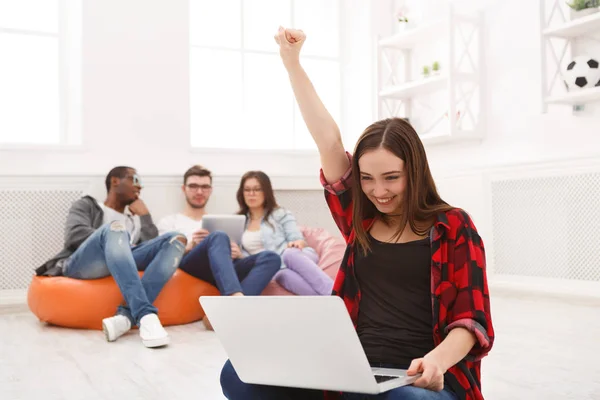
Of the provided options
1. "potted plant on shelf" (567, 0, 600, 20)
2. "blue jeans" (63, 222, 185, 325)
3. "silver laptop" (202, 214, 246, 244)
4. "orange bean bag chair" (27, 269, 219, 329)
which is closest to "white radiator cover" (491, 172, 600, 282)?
"potted plant on shelf" (567, 0, 600, 20)

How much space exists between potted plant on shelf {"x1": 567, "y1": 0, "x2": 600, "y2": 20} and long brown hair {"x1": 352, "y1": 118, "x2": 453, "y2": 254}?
2.72 meters

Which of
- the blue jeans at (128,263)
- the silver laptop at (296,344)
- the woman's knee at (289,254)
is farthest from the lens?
the woman's knee at (289,254)

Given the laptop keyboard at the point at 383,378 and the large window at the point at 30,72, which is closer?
the laptop keyboard at the point at 383,378

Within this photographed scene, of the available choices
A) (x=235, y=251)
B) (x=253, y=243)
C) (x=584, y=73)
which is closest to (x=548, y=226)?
(x=584, y=73)

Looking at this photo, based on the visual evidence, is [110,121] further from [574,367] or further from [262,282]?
[574,367]

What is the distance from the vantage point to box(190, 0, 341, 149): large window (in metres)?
4.71

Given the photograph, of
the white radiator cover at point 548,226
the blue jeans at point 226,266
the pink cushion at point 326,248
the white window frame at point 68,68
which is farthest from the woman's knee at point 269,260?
the white window frame at point 68,68

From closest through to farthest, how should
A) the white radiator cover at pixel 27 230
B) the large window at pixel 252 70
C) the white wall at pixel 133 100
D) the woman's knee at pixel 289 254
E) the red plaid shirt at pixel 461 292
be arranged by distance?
the red plaid shirt at pixel 461 292
the woman's knee at pixel 289 254
the white radiator cover at pixel 27 230
the white wall at pixel 133 100
the large window at pixel 252 70

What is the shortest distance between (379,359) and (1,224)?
3.17 metres

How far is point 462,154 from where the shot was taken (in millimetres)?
4320

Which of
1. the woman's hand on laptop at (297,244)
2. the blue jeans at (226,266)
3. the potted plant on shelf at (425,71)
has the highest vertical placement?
the potted plant on shelf at (425,71)

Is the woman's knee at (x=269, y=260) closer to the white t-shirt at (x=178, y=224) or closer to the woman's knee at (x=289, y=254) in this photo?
the woman's knee at (x=289, y=254)

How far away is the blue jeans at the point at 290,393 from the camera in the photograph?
3.01 feet

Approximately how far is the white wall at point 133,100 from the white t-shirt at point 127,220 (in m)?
0.63
